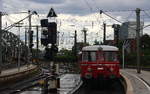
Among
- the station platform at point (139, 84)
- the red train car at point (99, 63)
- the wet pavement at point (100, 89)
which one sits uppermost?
the red train car at point (99, 63)

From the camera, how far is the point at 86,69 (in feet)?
98.5

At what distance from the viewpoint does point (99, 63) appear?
29.8 metres

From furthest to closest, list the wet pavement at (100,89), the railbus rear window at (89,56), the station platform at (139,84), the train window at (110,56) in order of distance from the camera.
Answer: the railbus rear window at (89,56), the train window at (110,56), the wet pavement at (100,89), the station platform at (139,84)

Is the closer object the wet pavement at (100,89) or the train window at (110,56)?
the wet pavement at (100,89)

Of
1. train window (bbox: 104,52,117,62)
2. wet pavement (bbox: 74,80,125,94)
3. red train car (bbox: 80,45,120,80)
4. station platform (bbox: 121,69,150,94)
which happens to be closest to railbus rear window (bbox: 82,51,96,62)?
red train car (bbox: 80,45,120,80)

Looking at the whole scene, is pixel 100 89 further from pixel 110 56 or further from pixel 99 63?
pixel 110 56

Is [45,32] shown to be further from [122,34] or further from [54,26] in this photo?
[122,34]

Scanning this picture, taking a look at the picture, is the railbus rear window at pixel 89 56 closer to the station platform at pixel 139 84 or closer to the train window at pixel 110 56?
the train window at pixel 110 56

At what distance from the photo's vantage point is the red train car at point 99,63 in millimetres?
29625

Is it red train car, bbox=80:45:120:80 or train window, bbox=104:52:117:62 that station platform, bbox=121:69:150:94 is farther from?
train window, bbox=104:52:117:62

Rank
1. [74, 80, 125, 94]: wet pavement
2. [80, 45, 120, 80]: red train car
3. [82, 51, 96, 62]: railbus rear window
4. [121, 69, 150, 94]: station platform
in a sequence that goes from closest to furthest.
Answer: [121, 69, 150, 94]: station platform, [74, 80, 125, 94]: wet pavement, [80, 45, 120, 80]: red train car, [82, 51, 96, 62]: railbus rear window

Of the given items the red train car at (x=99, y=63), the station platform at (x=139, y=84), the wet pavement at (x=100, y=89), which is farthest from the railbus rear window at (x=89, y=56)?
the station platform at (x=139, y=84)

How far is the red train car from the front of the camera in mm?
29625

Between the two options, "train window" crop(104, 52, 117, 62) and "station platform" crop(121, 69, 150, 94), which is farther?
"train window" crop(104, 52, 117, 62)
